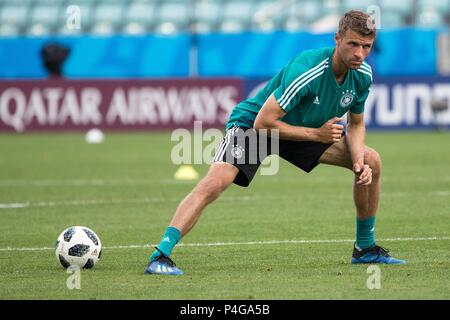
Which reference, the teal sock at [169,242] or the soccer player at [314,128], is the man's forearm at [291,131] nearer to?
the soccer player at [314,128]

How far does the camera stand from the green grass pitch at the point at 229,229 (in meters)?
7.63

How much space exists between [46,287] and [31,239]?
2.99m

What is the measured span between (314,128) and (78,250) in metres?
2.09

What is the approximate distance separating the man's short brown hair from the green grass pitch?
180cm

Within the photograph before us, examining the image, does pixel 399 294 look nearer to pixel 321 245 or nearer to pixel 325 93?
pixel 325 93

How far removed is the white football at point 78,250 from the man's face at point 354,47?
2.48 metres

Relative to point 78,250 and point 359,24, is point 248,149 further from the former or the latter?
point 78,250

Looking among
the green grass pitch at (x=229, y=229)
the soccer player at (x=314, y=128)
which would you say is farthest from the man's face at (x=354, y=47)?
the green grass pitch at (x=229, y=229)

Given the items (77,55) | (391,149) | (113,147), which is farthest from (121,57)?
(391,149)

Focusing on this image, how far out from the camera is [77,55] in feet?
98.4

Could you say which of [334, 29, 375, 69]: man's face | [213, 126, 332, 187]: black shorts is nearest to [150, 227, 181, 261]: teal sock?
[213, 126, 332, 187]: black shorts

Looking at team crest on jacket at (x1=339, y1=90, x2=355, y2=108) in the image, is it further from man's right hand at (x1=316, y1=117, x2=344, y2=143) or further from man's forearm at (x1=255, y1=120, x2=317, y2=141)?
man's forearm at (x1=255, y1=120, x2=317, y2=141)

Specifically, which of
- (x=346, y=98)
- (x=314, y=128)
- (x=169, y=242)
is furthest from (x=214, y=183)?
(x=346, y=98)

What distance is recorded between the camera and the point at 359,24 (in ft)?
26.5
